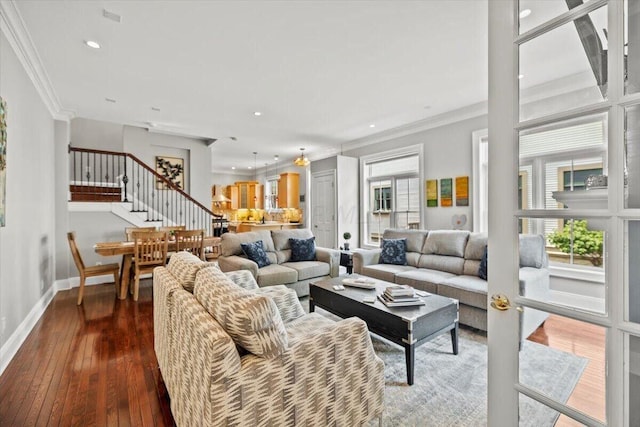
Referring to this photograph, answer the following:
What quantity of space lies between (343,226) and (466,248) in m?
3.20

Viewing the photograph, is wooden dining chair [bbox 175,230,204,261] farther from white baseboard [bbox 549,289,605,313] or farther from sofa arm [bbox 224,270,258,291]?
white baseboard [bbox 549,289,605,313]

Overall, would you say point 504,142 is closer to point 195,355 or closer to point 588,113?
point 588,113

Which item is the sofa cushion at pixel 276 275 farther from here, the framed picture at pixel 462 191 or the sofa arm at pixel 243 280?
the framed picture at pixel 462 191

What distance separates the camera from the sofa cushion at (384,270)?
397 cm

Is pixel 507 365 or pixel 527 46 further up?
pixel 527 46

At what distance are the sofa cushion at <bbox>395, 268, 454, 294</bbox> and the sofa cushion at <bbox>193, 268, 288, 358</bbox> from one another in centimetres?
256

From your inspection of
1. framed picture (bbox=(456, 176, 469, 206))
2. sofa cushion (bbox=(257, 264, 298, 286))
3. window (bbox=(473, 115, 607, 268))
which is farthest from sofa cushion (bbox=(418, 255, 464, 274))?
window (bbox=(473, 115, 607, 268))

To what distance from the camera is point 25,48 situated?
2902mm

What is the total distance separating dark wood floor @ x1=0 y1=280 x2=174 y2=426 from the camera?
1899mm

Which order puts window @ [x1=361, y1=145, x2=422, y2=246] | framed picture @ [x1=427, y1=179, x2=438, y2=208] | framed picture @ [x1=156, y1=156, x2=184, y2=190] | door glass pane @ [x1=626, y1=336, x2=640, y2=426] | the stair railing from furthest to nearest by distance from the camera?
1. framed picture @ [x1=156, y1=156, x2=184, y2=190]
2. the stair railing
3. window @ [x1=361, y1=145, x2=422, y2=246]
4. framed picture @ [x1=427, y1=179, x2=438, y2=208]
5. door glass pane @ [x1=626, y1=336, x2=640, y2=426]

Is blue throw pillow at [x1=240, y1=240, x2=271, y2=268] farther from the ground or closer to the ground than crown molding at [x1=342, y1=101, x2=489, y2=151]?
closer to the ground

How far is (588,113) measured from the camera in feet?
2.92

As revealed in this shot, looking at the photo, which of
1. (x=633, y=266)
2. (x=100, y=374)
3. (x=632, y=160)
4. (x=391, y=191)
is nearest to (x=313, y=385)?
(x=633, y=266)

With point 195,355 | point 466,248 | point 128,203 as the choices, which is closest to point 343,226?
point 466,248
